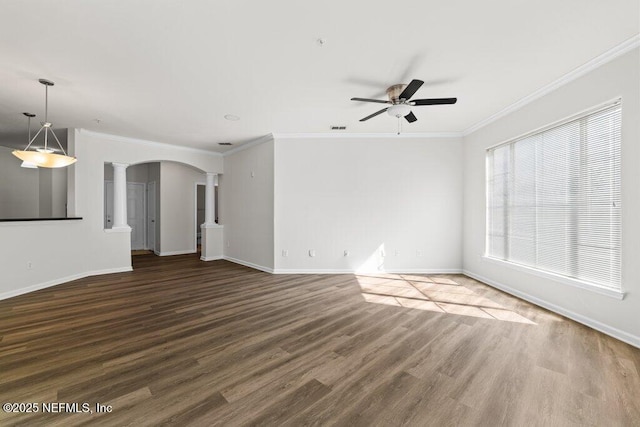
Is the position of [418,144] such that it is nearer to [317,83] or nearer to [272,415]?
[317,83]

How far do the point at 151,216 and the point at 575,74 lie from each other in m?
10.0

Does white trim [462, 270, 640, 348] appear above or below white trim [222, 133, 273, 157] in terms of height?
below

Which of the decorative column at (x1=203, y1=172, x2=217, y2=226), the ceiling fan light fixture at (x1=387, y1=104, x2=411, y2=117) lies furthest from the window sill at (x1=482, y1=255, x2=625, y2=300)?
the decorative column at (x1=203, y1=172, x2=217, y2=226)

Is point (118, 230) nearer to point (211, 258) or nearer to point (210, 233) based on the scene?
point (210, 233)

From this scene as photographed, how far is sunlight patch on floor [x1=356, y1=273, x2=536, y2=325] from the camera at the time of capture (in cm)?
331

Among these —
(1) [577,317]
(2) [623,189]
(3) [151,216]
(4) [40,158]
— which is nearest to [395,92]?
(2) [623,189]

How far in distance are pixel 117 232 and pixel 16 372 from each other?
4.07 metres

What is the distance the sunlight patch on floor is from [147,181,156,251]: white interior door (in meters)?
6.85

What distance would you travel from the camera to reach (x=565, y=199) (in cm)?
327

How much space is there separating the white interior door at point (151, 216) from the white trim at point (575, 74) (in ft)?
29.6

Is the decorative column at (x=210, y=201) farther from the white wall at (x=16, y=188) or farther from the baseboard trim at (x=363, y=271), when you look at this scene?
the white wall at (x=16, y=188)

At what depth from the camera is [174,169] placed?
26.1ft

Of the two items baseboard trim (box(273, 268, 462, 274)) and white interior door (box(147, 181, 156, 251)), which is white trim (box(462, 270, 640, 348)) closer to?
baseboard trim (box(273, 268, 462, 274))

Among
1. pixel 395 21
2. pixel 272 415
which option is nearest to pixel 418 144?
pixel 395 21
